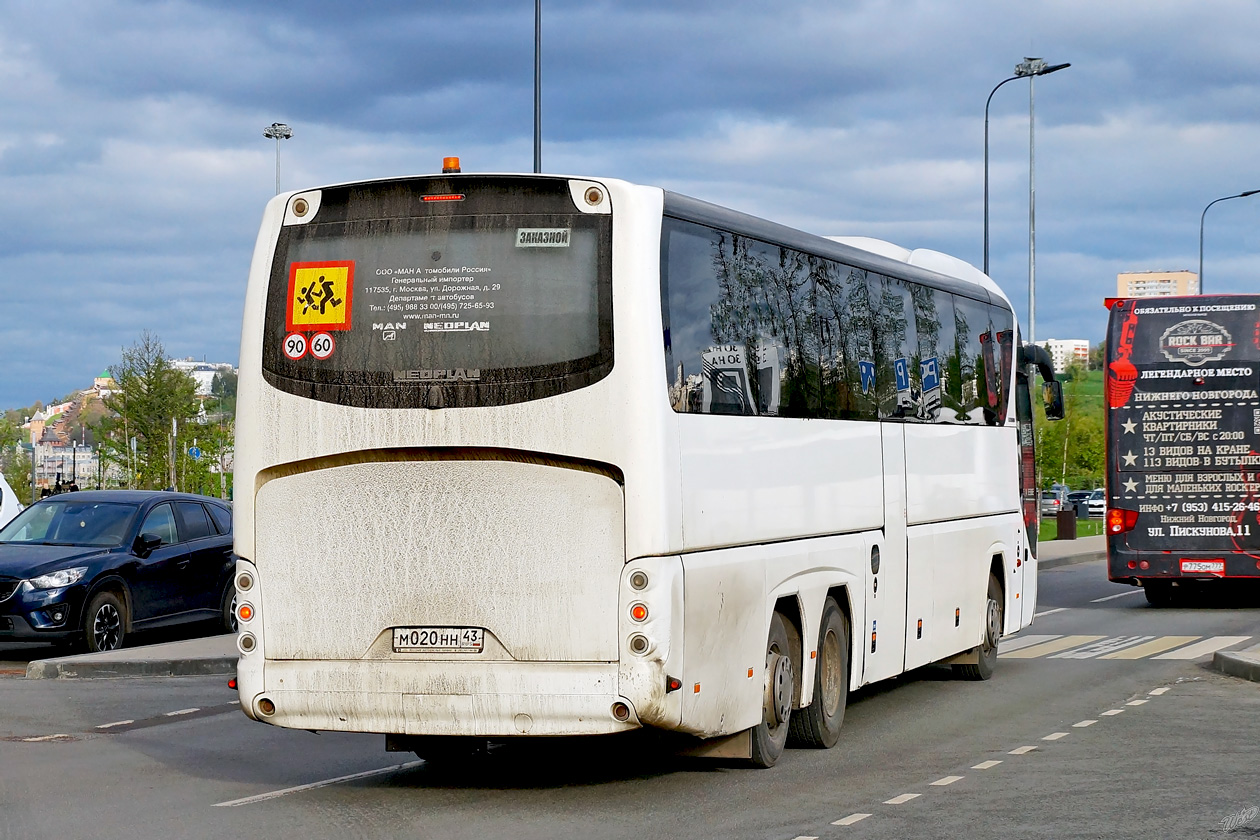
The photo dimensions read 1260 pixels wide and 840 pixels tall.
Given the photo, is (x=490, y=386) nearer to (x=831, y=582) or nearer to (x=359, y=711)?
(x=359, y=711)

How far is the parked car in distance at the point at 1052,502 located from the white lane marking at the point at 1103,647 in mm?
56773

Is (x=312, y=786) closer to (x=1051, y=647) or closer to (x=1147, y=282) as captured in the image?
(x=1051, y=647)

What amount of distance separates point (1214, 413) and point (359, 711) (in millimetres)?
16700

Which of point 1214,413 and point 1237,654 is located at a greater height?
point 1214,413

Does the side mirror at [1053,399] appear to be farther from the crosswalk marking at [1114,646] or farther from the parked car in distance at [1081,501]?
the parked car in distance at [1081,501]

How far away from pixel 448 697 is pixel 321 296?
224 cm

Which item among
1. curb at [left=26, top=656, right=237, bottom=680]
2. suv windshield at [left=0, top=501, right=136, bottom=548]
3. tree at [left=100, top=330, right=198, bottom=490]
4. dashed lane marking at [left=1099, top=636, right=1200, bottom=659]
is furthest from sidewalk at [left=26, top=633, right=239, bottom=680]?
tree at [left=100, top=330, right=198, bottom=490]

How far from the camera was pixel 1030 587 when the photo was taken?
17.2m

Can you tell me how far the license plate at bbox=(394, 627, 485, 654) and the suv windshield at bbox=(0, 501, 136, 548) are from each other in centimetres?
1023

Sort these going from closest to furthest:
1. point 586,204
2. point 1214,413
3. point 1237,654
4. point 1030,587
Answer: point 586,204 → point 1237,654 → point 1030,587 → point 1214,413

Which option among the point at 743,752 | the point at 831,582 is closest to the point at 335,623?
the point at 743,752

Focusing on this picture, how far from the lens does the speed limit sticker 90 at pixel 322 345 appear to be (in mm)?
9258

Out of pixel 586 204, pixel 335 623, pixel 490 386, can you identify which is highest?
pixel 586 204

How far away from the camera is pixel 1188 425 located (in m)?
23.1
